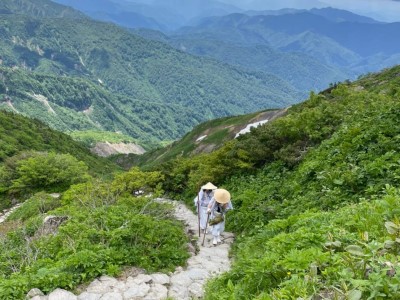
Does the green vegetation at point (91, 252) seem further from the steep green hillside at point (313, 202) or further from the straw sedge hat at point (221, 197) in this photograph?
the steep green hillside at point (313, 202)

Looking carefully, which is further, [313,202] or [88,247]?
[313,202]

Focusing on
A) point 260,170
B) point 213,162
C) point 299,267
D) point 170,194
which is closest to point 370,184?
point 299,267

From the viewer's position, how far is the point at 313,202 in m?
11.4

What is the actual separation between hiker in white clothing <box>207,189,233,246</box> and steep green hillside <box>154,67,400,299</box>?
0.89 meters

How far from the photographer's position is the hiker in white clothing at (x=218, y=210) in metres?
13.3

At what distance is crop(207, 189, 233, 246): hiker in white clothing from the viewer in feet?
43.5

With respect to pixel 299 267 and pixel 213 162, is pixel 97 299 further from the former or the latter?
pixel 213 162

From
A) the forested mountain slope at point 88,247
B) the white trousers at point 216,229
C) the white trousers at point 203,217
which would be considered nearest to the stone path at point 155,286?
the forested mountain slope at point 88,247

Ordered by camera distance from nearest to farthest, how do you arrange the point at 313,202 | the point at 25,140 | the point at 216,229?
the point at 313,202 < the point at 216,229 < the point at 25,140

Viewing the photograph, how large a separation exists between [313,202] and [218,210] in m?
3.51

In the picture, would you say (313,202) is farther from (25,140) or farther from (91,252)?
(25,140)

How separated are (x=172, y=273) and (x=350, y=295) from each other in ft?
21.2

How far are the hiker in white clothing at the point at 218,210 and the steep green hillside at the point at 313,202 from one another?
89 centimetres

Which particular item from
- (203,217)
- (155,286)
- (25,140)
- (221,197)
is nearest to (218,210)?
(221,197)
